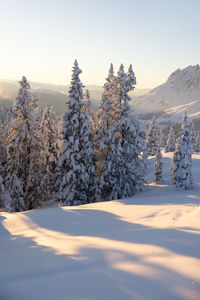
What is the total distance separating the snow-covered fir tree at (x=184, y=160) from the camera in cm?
2547

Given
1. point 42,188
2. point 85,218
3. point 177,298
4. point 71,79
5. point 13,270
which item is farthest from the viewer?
point 42,188

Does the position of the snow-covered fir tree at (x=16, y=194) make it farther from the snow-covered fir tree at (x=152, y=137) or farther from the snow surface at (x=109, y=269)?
the snow-covered fir tree at (x=152, y=137)

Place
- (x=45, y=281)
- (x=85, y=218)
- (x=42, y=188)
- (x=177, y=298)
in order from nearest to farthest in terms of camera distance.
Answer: (x=177, y=298), (x=45, y=281), (x=85, y=218), (x=42, y=188)

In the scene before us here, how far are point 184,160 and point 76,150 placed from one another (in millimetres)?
13923

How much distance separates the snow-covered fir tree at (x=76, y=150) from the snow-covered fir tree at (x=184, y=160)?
37.8ft

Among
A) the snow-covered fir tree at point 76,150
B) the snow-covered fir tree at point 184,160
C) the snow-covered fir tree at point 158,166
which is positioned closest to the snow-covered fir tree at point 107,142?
the snow-covered fir tree at point 76,150

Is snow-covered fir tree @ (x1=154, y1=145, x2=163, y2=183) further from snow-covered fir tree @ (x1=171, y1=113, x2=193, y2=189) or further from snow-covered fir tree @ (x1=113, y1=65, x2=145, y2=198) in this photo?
snow-covered fir tree @ (x1=113, y1=65, x2=145, y2=198)

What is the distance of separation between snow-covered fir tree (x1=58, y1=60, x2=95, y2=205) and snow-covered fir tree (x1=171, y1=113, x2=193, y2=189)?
1152 cm

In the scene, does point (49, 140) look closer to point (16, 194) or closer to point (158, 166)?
point (16, 194)

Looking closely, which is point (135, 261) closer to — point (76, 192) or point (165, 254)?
point (165, 254)

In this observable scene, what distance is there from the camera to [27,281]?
3.28m

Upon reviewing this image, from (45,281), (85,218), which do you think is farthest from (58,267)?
(85,218)

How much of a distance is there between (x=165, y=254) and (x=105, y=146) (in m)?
17.2

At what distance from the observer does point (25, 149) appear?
2094 centimetres
